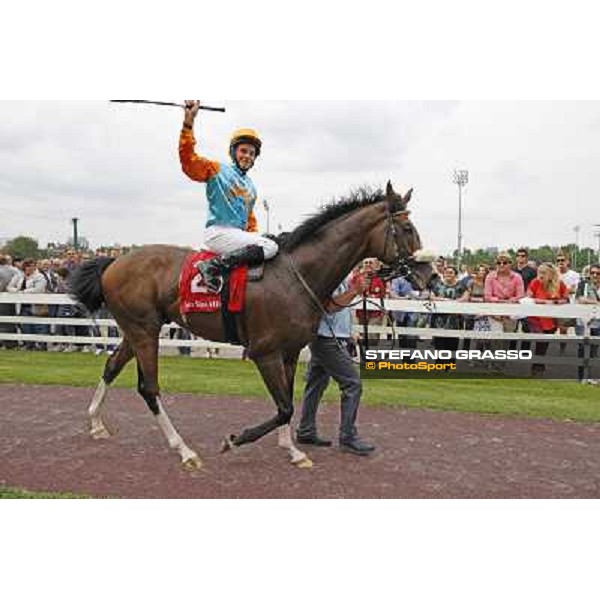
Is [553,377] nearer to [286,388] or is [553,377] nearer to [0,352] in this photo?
[286,388]

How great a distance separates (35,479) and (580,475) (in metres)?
4.02

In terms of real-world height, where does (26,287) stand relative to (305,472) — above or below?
above

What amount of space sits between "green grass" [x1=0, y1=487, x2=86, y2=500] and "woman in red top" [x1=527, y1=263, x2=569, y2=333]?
23.0 ft

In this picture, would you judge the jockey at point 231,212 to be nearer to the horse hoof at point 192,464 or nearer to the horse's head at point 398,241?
the horse's head at point 398,241

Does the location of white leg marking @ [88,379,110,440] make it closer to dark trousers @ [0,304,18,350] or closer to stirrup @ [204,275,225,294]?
stirrup @ [204,275,225,294]

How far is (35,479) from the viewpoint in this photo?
4.31 meters

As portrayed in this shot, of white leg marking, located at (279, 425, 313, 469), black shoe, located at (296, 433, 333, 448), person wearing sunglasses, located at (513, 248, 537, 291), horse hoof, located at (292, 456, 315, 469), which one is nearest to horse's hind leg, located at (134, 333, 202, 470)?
white leg marking, located at (279, 425, 313, 469)

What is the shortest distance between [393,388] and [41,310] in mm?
6978

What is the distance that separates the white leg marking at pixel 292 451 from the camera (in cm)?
476

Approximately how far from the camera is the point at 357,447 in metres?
5.11

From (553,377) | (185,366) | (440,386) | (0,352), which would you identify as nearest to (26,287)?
(0,352)

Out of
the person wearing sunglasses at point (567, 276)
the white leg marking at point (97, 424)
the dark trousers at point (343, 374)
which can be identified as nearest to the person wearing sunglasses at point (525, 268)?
the person wearing sunglasses at point (567, 276)

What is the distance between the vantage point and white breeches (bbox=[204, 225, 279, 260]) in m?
4.86

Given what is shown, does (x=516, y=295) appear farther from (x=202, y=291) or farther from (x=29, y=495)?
(x=29, y=495)
